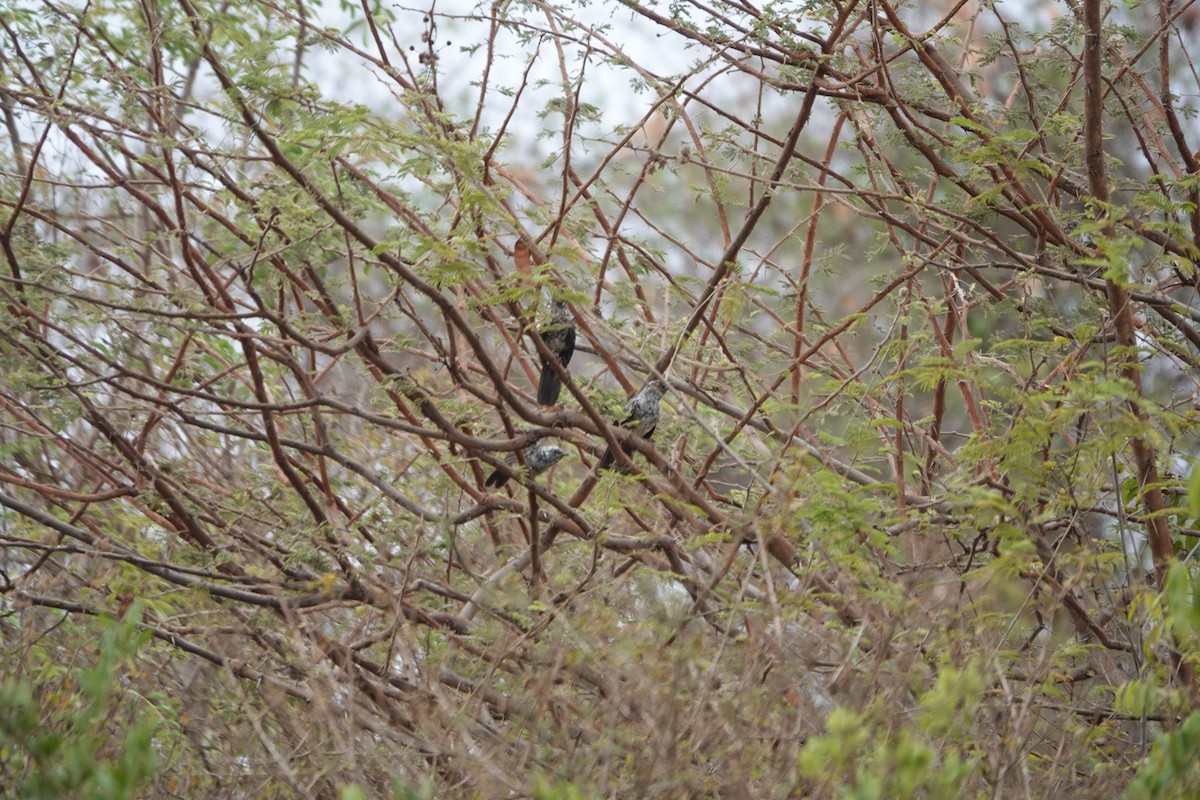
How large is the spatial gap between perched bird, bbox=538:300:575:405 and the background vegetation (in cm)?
10

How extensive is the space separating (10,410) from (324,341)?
0.96 metres

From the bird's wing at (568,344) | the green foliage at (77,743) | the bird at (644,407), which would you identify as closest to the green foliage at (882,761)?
the green foliage at (77,743)

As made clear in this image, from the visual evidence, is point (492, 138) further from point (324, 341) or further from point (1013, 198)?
point (1013, 198)

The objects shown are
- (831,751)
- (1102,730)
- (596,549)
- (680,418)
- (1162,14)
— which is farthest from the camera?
(680,418)

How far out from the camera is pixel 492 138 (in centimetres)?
305

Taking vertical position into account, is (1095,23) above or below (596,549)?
above

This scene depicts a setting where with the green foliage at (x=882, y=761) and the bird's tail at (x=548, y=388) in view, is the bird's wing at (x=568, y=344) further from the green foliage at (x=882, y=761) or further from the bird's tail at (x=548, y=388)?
the green foliage at (x=882, y=761)

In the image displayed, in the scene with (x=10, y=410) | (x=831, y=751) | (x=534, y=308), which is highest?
(x=10, y=410)

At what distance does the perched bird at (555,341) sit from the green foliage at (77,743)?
134 centimetres

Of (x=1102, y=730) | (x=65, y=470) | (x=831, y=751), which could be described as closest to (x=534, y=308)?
(x=831, y=751)

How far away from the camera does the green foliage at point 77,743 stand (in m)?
1.62

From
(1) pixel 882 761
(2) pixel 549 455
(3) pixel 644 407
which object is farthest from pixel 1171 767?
(2) pixel 549 455

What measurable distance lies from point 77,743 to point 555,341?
1.80 meters

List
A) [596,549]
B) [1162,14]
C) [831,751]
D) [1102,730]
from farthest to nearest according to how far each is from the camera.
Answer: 1. [1162,14]
2. [596,549]
3. [1102,730]
4. [831,751]
